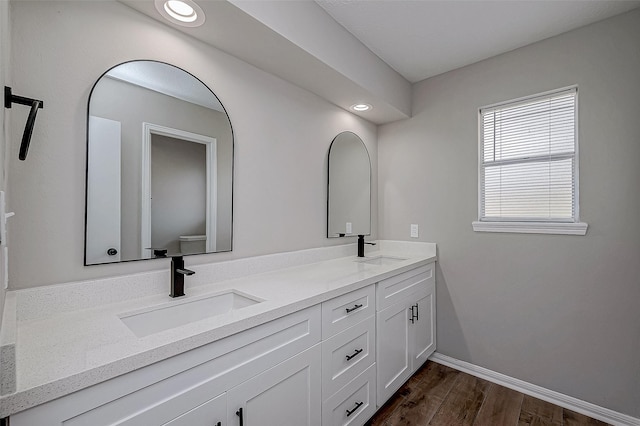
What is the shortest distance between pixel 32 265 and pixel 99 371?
663mm

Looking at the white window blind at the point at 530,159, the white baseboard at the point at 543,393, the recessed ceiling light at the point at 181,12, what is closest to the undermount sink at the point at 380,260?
the white window blind at the point at 530,159

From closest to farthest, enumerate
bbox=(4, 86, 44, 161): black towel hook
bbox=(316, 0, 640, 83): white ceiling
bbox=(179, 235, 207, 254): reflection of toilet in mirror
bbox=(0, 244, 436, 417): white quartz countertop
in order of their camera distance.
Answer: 1. bbox=(0, 244, 436, 417): white quartz countertop
2. bbox=(4, 86, 44, 161): black towel hook
3. bbox=(179, 235, 207, 254): reflection of toilet in mirror
4. bbox=(316, 0, 640, 83): white ceiling

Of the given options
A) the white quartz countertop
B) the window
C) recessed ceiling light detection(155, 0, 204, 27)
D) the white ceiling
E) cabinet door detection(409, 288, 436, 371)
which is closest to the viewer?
the white quartz countertop

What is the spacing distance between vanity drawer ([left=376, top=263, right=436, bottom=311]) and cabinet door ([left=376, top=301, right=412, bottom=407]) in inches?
2.2

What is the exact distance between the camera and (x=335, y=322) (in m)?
1.52

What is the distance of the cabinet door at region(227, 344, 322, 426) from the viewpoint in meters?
1.08

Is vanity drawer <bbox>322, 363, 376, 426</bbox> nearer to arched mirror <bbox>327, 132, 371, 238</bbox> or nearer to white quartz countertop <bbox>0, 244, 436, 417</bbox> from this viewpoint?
white quartz countertop <bbox>0, 244, 436, 417</bbox>

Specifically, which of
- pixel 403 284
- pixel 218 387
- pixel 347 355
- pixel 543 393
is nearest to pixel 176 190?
pixel 218 387

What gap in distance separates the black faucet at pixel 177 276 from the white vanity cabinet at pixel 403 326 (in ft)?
3.78

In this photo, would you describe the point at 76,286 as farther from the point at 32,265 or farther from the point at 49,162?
the point at 49,162

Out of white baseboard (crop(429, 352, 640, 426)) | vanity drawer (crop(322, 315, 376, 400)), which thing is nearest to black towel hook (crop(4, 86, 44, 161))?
vanity drawer (crop(322, 315, 376, 400))

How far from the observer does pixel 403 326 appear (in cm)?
213

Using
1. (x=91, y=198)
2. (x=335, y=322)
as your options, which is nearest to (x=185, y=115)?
(x=91, y=198)

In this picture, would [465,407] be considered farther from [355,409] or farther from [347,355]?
[347,355]
